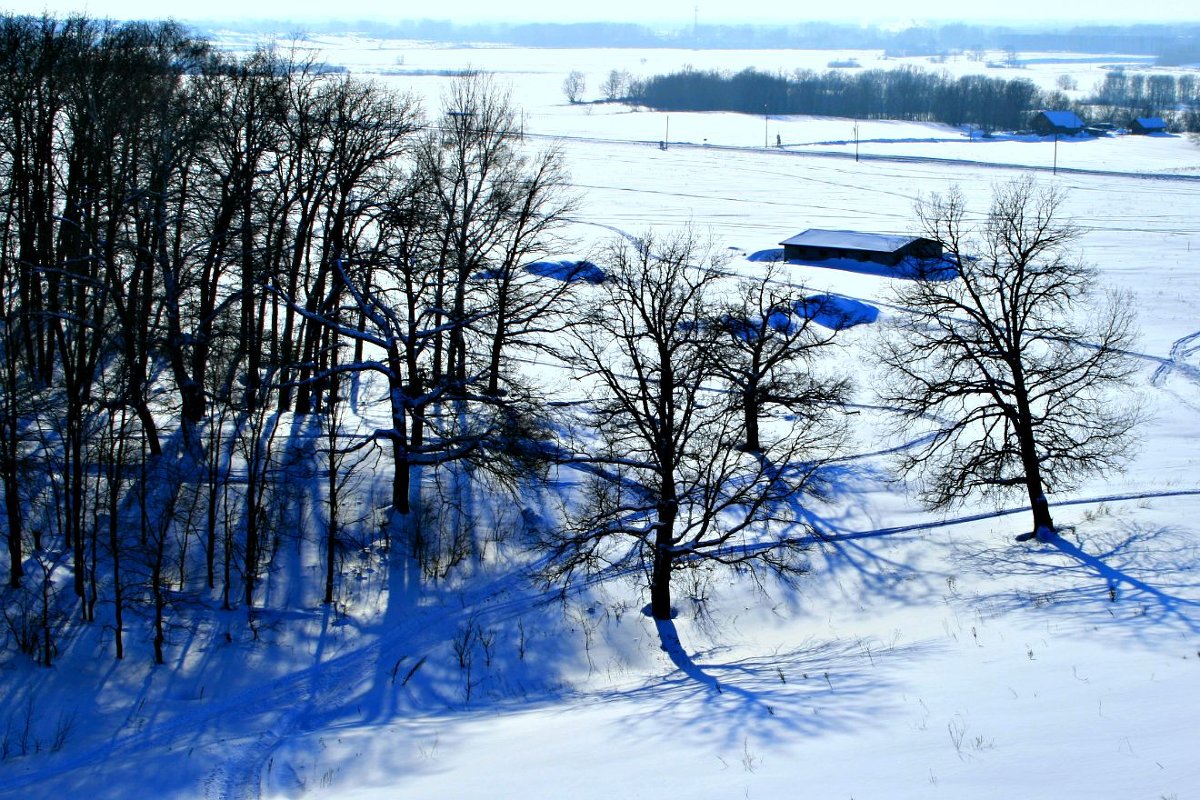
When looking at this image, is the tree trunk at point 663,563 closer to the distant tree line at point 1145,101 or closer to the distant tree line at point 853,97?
the distant tree line at point 853,97

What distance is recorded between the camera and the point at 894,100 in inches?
5458

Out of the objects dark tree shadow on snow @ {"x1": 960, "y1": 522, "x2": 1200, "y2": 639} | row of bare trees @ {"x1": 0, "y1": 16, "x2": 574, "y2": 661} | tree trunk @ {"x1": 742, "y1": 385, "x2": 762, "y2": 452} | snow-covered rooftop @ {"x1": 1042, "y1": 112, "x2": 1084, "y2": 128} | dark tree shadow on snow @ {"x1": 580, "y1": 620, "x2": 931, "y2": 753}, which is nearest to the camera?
dark tree shadow on snow @ {"x1": 580, "y1": 620, "x2": 931, "y2": 753}

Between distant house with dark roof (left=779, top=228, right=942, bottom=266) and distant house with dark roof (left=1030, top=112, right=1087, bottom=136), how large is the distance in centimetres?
7429

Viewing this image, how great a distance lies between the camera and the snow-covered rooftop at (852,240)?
4775 cm

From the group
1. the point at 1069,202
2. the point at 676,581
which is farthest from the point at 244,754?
the point at 1069,202

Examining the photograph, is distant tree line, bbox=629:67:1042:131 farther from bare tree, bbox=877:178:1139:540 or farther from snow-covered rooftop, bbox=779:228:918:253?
bare tree, bbox=877:178:1139:540

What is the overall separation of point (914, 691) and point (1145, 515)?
418 inches

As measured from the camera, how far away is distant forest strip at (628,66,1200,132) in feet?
418

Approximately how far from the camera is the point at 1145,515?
67.6ft

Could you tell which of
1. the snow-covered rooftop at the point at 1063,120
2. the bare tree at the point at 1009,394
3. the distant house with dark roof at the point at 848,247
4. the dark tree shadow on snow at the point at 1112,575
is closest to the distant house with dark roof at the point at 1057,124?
the snow-covered rooftop at the point at 1063,120

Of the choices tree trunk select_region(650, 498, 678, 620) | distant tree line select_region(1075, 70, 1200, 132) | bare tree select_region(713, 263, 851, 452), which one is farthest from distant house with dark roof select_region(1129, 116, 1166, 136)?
tree trunk select_region(650, 498, 678, 620)

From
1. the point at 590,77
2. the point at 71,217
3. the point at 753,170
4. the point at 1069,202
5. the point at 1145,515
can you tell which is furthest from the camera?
the point at 590,77

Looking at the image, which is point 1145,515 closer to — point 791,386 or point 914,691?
point 791,386

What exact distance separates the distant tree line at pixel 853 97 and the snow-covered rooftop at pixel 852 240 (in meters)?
Answer: 81.4
